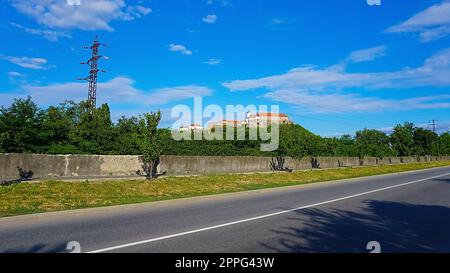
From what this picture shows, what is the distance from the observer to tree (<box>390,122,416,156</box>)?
9612 centimetres

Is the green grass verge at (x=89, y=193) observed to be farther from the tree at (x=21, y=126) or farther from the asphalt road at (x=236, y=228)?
the tree at (x=21, y=126)

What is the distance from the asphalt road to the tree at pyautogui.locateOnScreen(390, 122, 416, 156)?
290ft

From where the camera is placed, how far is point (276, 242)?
7848 mm

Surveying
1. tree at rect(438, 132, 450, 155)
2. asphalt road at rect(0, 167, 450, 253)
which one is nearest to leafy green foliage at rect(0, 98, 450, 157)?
asphalt road at rect(0, 167, 450, 253)

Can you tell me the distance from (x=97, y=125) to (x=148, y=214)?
111 ft

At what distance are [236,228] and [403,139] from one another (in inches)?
3789

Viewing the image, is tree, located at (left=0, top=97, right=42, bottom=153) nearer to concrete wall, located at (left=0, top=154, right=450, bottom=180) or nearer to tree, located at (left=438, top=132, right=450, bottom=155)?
concrete wall, located at (left=0, top=154, right=450, bottom=180)

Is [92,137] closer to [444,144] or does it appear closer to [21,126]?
[21,126]

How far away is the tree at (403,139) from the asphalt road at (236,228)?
8841 centimetres

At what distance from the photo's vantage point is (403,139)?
9612 cm
